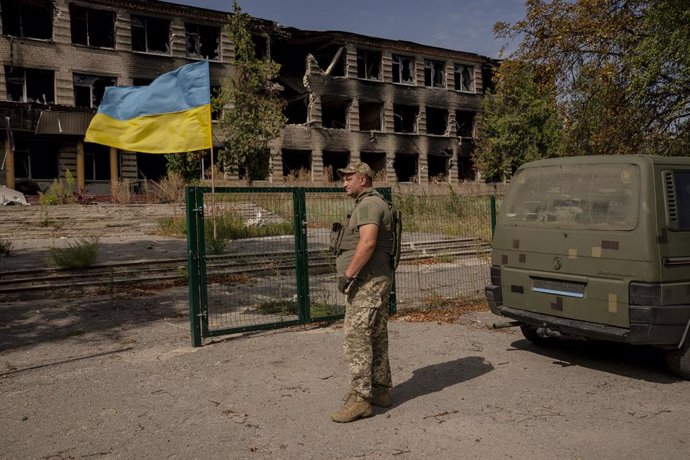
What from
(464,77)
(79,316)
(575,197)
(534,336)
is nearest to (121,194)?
(79,316)

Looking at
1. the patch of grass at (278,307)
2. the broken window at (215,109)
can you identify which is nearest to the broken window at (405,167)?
the broken window at (215,109)

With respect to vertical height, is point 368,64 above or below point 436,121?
above

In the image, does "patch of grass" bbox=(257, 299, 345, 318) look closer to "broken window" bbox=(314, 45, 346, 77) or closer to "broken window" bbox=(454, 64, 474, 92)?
"broken window" bbox=(314, 45, 346, 77)

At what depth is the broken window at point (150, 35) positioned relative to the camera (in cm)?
3197

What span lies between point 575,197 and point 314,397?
305 centimetres

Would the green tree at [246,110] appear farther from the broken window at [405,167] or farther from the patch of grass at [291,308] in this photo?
the patch of grass at [291,308]

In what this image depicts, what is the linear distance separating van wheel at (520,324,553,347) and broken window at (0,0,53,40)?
29280 mm

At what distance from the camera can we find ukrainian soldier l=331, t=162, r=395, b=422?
421 cm

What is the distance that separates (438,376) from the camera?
5367 mm

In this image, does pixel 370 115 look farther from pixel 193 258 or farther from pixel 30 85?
pixel 193 258

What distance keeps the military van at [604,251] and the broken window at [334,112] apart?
111 feet

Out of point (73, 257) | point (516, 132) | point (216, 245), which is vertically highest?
point (516, 132)

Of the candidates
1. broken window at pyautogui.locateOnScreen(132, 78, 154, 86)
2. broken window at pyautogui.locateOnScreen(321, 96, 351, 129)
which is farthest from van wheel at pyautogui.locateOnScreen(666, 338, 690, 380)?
broken window at pyautogui.locateOnScreen(321, 96, 351, 129)

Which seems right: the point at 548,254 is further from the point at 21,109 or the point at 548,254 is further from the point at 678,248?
the point at 21,109
